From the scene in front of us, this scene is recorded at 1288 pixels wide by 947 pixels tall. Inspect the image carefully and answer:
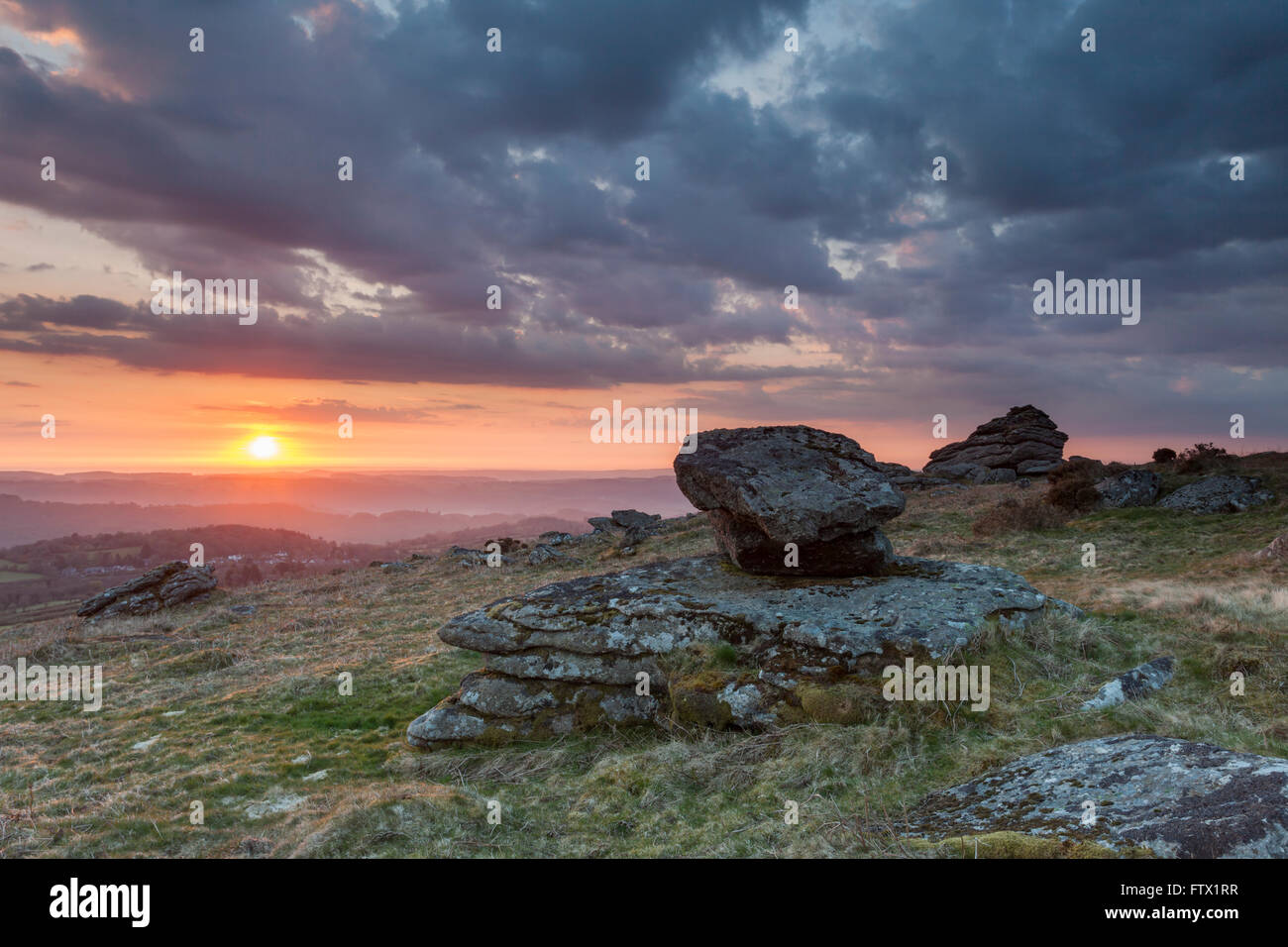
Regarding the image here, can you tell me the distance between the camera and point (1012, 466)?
1948 inches

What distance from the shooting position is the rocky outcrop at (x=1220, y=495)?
26219 millimetres

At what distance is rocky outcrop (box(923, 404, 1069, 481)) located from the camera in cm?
4925

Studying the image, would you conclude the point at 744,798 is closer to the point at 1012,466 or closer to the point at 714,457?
the point at 714,457

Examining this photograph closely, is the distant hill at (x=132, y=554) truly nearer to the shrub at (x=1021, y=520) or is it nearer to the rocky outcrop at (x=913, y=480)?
Result: the rocky outcrop at (x=913, y=480)

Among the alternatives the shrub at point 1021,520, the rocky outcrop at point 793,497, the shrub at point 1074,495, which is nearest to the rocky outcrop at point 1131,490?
the shrub at point 1074,495

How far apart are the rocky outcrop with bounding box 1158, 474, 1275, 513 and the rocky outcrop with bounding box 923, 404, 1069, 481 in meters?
19.3

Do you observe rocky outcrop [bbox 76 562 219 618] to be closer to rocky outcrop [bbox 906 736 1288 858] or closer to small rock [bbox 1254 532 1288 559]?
rocky outcrop [bbox 906 736 1288 858]

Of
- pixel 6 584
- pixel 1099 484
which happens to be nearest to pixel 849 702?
pixel 1099 484

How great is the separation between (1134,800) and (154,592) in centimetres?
3793

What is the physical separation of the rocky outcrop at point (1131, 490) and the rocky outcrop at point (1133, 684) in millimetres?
23706

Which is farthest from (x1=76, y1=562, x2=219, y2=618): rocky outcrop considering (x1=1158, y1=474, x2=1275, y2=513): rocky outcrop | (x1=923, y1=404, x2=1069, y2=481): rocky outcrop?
(x1=923, y1=404, x2=1069, y2=481): rocky outcrop

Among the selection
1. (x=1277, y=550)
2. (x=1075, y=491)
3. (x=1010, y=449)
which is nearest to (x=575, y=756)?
(x=1277, y=550)
